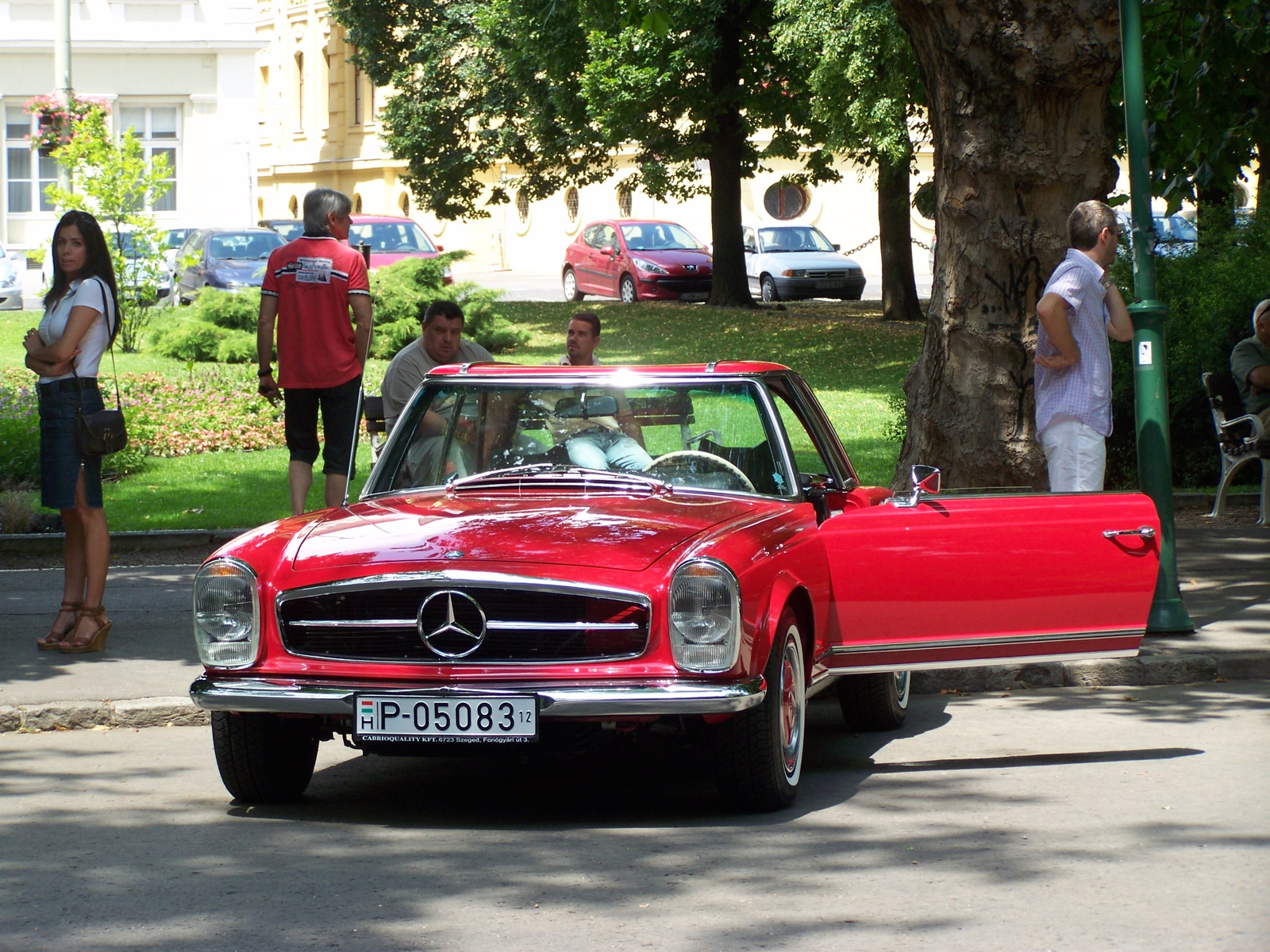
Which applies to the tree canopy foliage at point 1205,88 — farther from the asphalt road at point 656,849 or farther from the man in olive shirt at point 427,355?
the asphalt road at point 656,849

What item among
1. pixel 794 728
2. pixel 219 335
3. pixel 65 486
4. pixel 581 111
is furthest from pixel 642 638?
pixel 581 111

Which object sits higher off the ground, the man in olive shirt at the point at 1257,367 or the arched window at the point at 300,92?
the arched window at the point at 300,92

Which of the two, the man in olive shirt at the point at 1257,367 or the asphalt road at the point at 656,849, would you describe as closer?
the asphalt road at the point at 656,849

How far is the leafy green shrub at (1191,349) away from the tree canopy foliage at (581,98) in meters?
10.2

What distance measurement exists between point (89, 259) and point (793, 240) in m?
30.8

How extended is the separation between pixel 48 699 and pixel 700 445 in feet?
10.4

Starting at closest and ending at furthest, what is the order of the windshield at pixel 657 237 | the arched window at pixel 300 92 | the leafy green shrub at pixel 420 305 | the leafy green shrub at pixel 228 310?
the leafy green shrub at pixel 420 305
the leafy green shrub at pixel 228 310
the windshield at pixel 657 237
the arched window at pixel 300 92

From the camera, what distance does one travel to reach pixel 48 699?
310 inches

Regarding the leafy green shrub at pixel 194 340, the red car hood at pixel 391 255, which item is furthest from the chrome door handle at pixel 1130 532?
the red car hood at pixel 391 255

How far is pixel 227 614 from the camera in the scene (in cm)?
596

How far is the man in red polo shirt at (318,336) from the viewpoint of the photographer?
10328 millimetres

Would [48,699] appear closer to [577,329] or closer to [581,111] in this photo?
[577,329]

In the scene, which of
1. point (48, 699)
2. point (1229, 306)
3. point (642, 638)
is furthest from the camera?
point (1229, 306)

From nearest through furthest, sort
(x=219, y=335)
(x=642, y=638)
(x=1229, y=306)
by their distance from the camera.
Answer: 1. (x=642, y=638)
2. (x=1229, y=306)
3. (x=219, y=335)
